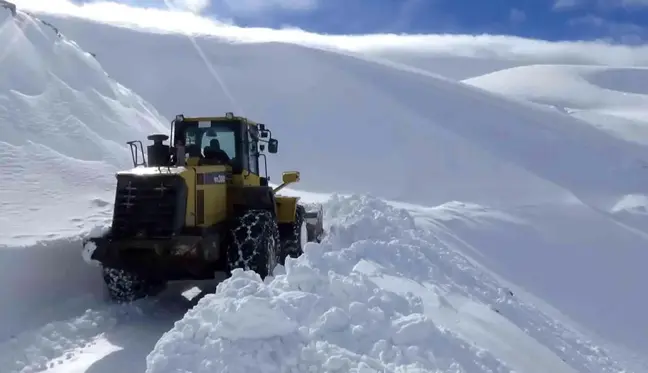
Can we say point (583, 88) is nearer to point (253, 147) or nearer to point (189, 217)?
point (253, 147)

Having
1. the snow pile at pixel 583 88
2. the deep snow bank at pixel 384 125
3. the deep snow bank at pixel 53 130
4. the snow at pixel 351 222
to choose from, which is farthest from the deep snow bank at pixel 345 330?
the snow pile at pixel 583 88

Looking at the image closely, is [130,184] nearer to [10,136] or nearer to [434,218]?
[10,136]

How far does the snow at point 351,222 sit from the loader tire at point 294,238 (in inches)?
40.0

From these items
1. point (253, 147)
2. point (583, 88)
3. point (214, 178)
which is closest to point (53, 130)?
point (253, 147)

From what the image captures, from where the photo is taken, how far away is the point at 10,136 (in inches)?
474

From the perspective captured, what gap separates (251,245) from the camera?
729 cm

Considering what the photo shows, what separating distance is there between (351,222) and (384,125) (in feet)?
59.5

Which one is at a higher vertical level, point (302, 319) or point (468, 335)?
point (302, 319)

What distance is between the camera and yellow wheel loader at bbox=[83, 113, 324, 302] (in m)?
6.84

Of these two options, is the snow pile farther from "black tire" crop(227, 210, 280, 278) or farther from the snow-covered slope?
"black tire" crop(227, 210, 280, 278)

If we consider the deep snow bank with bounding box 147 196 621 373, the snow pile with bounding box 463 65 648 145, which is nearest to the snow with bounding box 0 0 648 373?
the deep snow bank with bounding box 147 196 621 373

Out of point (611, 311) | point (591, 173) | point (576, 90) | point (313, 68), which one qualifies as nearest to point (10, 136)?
point (611, 311)

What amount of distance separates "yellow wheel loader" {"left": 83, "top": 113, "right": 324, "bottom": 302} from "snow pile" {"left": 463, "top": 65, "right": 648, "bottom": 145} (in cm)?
3247

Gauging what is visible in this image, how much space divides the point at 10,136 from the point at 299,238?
6.33m
